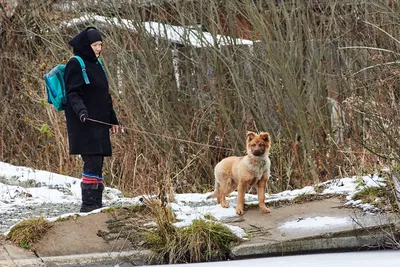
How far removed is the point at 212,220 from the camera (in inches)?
321

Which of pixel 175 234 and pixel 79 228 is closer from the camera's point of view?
pixel 175 234

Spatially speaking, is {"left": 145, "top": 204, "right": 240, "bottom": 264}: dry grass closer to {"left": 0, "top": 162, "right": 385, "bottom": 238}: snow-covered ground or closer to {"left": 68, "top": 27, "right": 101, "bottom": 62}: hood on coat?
{"left": 0, "top": 162, "right": 385, "bottom": 238}: snow-covered ground

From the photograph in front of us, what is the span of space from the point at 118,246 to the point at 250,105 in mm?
5505

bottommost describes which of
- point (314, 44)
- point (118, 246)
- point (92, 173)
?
point (118, 246)

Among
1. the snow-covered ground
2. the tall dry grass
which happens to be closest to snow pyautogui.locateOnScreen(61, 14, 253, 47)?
the tall dry grass

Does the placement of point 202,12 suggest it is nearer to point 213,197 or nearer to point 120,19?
point 120,19

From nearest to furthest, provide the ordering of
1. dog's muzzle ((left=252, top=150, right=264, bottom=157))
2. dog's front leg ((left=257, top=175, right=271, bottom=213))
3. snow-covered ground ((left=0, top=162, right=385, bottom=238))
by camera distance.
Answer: dog's muzzle ((left=252, top=150, right=264, bottom=157)) < snow-covered ground ((left=0, top=162, right=385, bottom=238)) < dog's front leg ((left=257, top=175, right=271, bottom=213))

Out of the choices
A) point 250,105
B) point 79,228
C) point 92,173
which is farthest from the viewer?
point 250,105

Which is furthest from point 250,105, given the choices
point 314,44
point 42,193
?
point 42,193

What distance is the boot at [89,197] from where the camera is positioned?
30.0 ft

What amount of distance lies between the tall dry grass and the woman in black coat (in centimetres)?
264

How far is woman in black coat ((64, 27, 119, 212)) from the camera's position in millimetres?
8859

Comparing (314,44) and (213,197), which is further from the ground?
(314,44)

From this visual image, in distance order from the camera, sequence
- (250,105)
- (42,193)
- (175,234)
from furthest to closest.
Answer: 1. (250,105)
2. (42,193)
3. (175,234)
